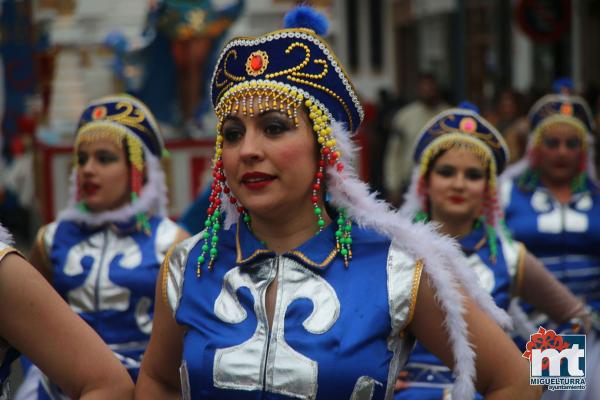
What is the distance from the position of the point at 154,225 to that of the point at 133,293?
43 cm

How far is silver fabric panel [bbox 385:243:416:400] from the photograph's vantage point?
2844mm

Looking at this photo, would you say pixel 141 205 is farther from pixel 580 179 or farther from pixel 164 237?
pixel 580 179

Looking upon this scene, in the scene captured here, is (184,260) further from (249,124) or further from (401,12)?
(401,12)

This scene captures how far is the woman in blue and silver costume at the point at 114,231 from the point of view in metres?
4.73

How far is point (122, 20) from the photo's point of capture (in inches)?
741

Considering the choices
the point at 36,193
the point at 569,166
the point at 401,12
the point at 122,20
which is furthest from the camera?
the point at 401,12

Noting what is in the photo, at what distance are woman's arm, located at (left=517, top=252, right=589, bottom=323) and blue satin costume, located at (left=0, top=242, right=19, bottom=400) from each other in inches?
98.8

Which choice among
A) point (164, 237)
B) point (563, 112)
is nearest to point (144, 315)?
point (164, 237)

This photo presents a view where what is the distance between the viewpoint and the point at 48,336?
2.65 meters

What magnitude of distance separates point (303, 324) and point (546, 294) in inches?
80.5

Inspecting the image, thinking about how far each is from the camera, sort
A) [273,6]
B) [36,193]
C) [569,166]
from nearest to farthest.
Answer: [569,166]
[36,193]
[273,6]

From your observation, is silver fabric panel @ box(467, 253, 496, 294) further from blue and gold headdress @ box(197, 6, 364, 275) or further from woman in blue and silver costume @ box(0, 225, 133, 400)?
woman in blue and silver costume @ box(0, 225, 133, 400)

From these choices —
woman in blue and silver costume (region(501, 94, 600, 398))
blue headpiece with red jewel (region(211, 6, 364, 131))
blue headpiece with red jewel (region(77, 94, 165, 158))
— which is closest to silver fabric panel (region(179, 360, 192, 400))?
blue headpiece with red jewel (region(211, 6, 364, 131))

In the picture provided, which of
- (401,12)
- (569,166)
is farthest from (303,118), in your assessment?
(401,12)
